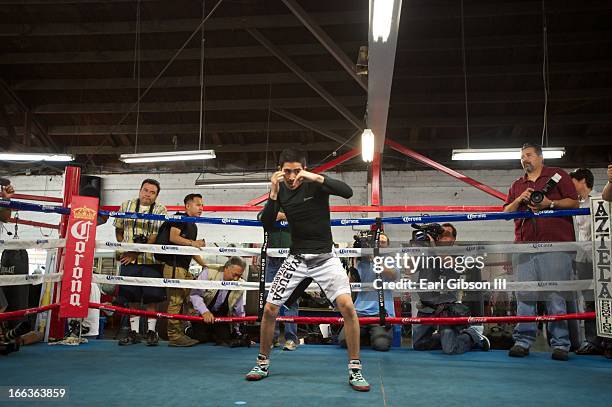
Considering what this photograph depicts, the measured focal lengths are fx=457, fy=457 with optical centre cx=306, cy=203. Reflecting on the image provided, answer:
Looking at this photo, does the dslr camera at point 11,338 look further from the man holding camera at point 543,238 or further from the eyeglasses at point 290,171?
the man holding camera at point 543,238

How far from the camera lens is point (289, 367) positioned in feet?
10.2

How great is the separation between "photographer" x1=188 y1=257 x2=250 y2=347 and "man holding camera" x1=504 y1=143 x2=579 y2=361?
2.37m

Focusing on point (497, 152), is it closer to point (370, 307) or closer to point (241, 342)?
point (370, 307)

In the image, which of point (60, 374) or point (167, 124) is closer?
point (60, 374)

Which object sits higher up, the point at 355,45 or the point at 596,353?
the point at 355,45

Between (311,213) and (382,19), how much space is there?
2.54m

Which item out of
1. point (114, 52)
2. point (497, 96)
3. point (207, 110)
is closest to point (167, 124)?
point (207, 110)

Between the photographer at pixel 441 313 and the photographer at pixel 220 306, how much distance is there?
5.25ft

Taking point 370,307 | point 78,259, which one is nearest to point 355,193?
point 370,307

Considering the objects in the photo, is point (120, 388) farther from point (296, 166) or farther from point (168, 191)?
point (168, 191)

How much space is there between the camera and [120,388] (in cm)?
241

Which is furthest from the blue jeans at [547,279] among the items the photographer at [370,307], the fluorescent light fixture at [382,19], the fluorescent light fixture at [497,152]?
the fluorescent light fixture at [497,152]

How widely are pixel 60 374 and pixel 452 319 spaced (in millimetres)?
2698

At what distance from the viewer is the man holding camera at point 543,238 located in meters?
3.49
